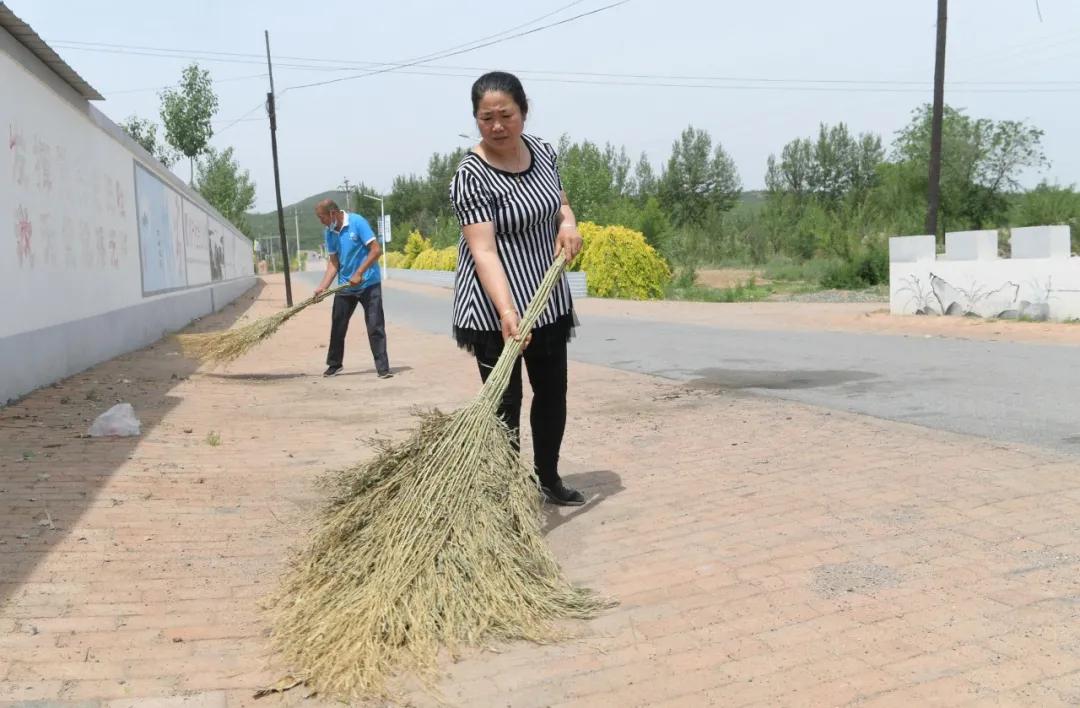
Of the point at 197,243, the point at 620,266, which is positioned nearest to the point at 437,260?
the point at 620,266

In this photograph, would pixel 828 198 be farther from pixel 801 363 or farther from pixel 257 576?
pixel 257 576

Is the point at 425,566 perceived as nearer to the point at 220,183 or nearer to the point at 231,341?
the point at 231,341

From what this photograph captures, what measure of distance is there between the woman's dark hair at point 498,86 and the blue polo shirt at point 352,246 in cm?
568

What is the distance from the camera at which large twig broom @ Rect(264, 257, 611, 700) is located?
267 cm

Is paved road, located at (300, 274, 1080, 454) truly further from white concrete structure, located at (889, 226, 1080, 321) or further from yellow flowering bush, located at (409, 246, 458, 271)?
yellow flowering bush, located at (409, 246, 458, 271)

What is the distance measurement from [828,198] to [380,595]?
67137mm

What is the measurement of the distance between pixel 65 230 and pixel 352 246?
276 cm

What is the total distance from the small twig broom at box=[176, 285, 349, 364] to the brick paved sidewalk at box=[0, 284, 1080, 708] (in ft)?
9.91

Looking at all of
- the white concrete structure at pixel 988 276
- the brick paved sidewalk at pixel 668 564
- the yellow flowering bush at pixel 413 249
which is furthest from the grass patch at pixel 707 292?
the yellow flowering bush at pixel 413 249

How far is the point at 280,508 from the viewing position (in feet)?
Result: 14.5

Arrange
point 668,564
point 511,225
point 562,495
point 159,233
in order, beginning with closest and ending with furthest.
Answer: point 668,564 → point 511,225 → point 562,495 → point 159,233

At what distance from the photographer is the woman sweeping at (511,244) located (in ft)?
12.0

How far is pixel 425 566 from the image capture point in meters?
2.91

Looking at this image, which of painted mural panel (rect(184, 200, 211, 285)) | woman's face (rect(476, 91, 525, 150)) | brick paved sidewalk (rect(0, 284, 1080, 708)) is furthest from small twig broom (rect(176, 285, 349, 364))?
painted mural panel (rect(184, 200, 211, 285))
